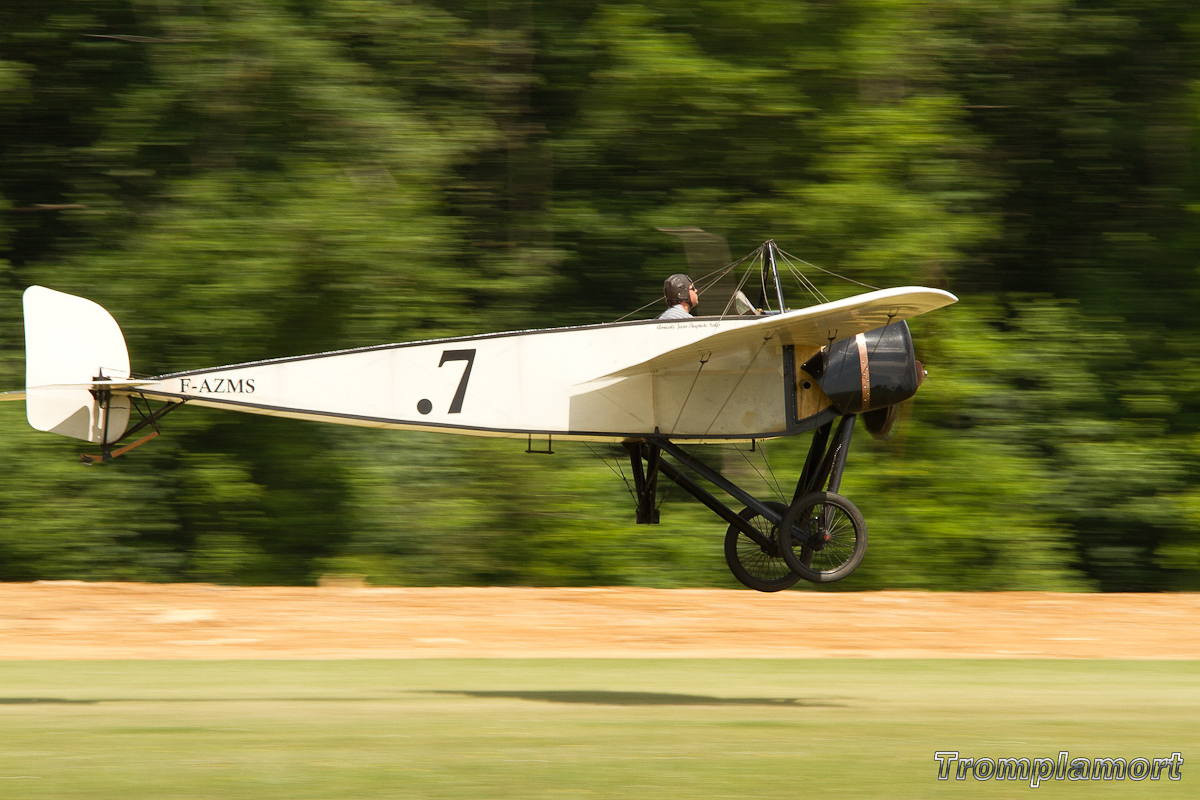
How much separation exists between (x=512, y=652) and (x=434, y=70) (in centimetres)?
1359

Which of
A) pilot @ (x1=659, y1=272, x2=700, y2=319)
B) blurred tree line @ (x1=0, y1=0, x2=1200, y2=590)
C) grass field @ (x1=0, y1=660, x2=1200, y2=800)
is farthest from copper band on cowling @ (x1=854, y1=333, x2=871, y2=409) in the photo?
blurred tree line @ (x1=0, y1=0, x2=1200, y2=590)

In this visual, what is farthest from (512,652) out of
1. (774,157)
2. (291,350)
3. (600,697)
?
(774,157)

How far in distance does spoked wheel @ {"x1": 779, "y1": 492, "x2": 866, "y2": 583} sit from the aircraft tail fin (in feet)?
17.0

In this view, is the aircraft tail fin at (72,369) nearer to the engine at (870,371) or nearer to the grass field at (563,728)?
the grass field at (563,728)

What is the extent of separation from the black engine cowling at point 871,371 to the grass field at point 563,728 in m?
2.42

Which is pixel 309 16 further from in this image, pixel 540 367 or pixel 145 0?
pixel 540 367

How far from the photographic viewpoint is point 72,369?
9258 mm

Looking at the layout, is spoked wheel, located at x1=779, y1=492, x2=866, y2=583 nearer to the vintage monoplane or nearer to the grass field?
the vintage monoplane

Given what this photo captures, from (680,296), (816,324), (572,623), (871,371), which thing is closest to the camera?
(816,324)

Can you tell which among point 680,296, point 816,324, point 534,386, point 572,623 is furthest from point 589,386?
point 572,623

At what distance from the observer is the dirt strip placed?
46.1ft

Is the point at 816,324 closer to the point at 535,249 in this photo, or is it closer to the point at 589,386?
the point at 589,386

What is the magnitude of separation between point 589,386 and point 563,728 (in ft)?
8.37

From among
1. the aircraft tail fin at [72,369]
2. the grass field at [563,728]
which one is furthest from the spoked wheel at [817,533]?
the aircraft tail fin at [72,369]
